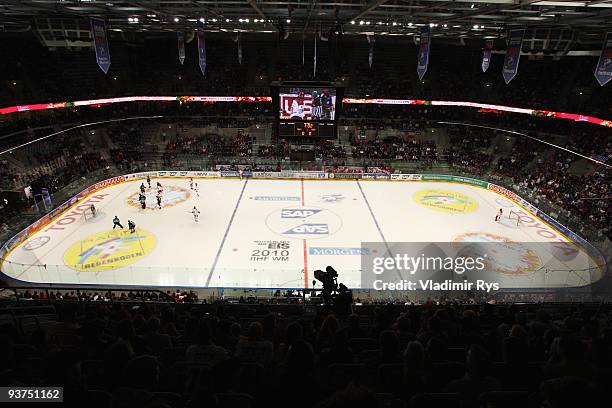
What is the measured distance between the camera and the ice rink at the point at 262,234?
53.2ft

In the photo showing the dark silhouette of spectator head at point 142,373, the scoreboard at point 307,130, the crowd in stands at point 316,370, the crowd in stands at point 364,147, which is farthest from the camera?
the crowd in stands at point 364,147

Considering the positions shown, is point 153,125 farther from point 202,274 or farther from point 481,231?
point 481,231

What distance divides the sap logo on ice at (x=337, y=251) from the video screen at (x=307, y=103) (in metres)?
7.61

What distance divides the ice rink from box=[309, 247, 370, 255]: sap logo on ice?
2.1 inches

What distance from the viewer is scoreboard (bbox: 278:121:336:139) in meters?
22.9

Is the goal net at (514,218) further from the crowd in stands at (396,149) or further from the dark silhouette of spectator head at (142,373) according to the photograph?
the dark silhouette of spectator head at (142,373)

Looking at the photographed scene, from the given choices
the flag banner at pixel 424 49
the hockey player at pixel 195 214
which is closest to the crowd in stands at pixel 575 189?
the flag banner at pixel 424 49

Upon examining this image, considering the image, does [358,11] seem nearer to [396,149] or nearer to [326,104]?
[326,104]

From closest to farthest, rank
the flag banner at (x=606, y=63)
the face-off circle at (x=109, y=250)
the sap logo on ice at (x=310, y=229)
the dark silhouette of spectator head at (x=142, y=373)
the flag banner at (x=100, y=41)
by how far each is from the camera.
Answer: the dark silhouette of spectator head at (x=142, y=373)
the flag banner at (x=606, y=63)
the flag banner at (x=100, y=41)
the face-off circle at (x=109, y=250)
the sap logo on ice at (x=310, y=229)

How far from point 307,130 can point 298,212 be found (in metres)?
5.49

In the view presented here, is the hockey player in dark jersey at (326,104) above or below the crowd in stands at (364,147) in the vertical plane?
above

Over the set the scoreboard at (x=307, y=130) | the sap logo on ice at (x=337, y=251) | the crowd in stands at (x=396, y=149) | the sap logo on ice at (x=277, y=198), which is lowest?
the sap logo on ice at (x=337, y=251)

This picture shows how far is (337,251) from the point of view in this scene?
19.8m

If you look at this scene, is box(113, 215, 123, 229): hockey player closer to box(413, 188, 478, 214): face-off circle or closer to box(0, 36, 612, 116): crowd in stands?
box(0, 36, 612, 116): crowd in stands
